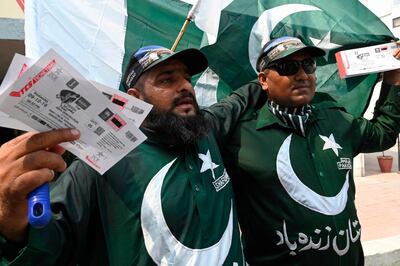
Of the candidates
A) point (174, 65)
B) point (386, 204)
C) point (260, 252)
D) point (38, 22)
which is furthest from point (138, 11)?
point (386, 204)

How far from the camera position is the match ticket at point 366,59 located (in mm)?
2492

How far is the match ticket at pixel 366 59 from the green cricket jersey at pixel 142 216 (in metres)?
1.49

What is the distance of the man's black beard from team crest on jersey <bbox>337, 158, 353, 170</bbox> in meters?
0.89

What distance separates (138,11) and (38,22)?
0.75m

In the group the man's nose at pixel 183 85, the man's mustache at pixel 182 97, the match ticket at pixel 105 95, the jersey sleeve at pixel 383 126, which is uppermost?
the match ticket at pixel 105 95

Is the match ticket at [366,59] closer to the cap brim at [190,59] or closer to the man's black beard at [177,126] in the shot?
the cap brim at [190,59]

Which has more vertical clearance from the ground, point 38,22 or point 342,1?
point 38,22

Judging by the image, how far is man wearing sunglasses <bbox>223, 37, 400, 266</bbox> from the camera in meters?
1.99

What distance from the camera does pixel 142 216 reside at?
1488mm

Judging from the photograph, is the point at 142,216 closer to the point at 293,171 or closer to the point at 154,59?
the point at 154,59

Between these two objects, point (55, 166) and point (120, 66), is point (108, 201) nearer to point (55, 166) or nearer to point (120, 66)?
point (55, 166)

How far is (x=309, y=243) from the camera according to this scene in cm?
197

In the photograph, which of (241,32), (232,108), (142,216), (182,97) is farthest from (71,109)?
(241,32)

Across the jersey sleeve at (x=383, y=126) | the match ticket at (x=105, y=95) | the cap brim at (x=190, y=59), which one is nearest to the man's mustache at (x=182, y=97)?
the cap brim at (x=190, y=59)
